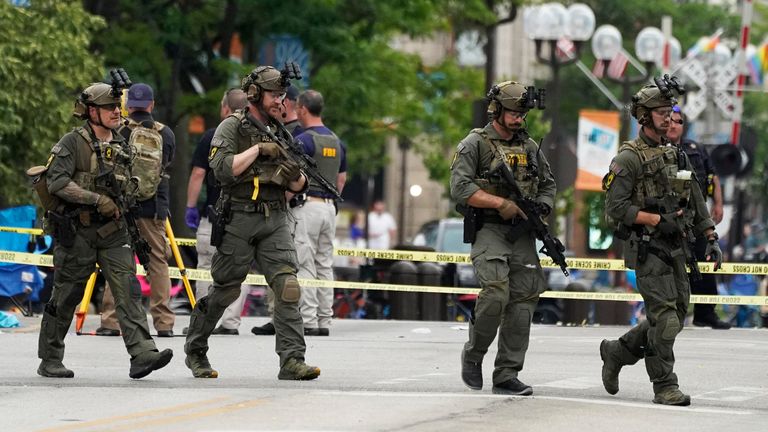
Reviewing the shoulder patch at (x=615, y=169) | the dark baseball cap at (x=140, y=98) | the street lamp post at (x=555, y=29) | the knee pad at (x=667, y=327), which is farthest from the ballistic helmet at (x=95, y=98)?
the street lamp post at (x=555, y=29)

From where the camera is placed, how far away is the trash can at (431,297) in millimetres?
20469

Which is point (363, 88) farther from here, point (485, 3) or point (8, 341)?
point (8, 341)

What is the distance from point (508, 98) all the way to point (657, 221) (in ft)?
3.77

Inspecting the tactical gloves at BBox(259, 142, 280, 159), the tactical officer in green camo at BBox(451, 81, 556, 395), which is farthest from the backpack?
the tactical officer in green camo at BBox(451, 81, 556, 395)

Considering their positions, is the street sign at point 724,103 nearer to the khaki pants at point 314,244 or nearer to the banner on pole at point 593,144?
the banner on pole at point 593,144

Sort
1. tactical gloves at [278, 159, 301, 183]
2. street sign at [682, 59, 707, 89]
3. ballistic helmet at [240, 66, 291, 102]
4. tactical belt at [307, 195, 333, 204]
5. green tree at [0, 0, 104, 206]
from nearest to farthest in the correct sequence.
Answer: tactical gloves at [278, 159, 301, 183] < ballistic helmet at [240, 66, 291, 102] < tactical belt at [307, 195, 333, 204] < green tree at [0, 0, 104, 206] < street sign at [682, 59, 707, 89]

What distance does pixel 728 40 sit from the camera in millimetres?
63531

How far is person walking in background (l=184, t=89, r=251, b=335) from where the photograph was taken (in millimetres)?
15000

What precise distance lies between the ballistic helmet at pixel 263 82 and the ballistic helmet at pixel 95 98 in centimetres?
85

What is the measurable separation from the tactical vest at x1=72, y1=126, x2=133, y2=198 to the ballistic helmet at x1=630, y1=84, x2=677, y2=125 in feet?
10.6

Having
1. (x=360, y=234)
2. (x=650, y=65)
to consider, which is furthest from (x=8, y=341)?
(x=360, y=234)

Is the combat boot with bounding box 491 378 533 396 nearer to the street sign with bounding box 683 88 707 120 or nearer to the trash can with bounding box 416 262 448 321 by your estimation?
the trash can with bounding box 416 262 448 321

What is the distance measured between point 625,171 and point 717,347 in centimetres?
479

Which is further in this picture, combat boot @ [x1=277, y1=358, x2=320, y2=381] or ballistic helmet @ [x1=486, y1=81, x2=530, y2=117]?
combat boot @ [x1=277, y1=358, x2=320, y2=381]
